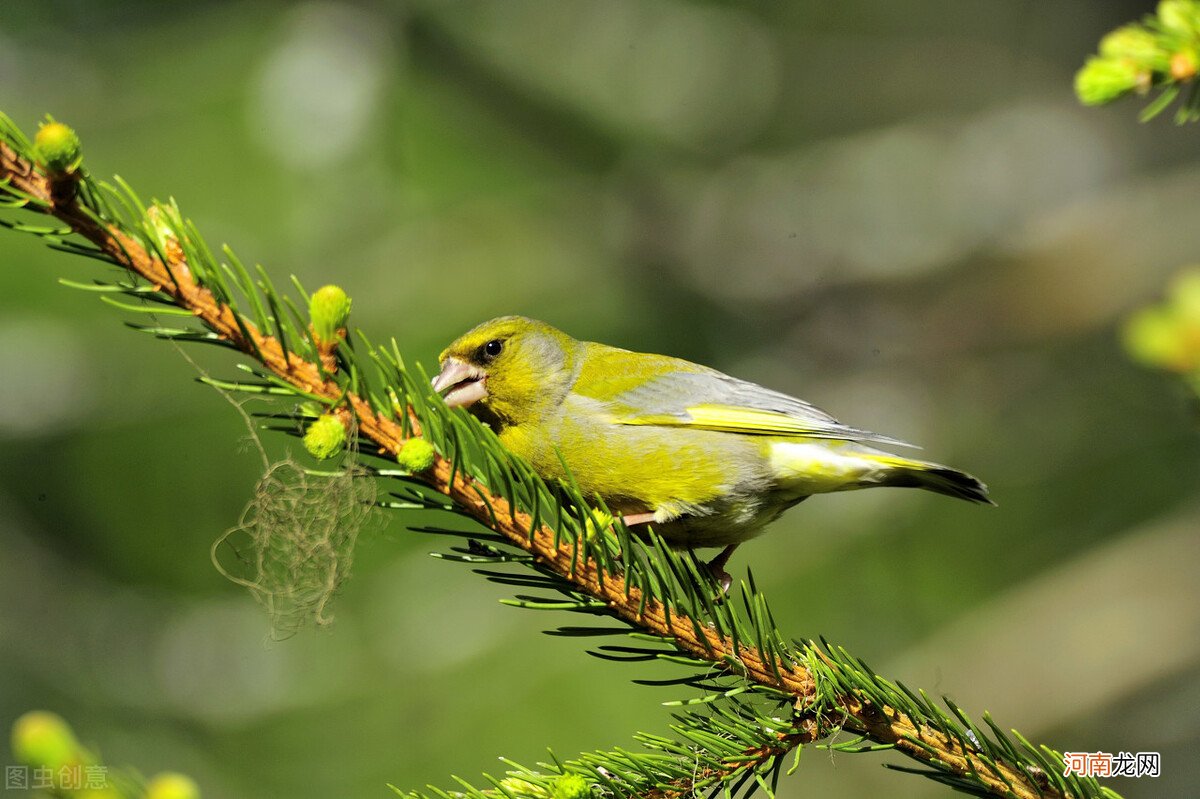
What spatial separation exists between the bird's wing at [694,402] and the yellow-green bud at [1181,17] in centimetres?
143

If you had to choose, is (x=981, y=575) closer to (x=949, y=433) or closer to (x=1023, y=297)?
(x=949, y=433)

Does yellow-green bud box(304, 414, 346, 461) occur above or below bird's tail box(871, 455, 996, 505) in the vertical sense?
below

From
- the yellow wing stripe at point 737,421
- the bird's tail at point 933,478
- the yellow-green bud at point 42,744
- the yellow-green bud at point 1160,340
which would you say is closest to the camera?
the yellow-green bud at point 42,744

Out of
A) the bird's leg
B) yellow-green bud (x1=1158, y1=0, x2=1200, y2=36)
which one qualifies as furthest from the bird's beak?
yellow-green bud (x1=1158, y1=0, x2=1200, y2=36)

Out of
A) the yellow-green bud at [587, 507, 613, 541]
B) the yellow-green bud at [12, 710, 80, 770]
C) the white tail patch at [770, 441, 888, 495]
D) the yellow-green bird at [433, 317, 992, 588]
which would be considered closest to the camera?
the yellow-green bud at [12, 710, 80, 770]

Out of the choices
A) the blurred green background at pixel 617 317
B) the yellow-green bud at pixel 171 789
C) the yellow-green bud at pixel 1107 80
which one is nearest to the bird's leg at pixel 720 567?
the yellow-green bud at pixel 1107 80

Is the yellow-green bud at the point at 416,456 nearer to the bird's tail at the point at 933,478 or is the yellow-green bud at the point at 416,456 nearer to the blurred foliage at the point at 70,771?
the blurred foliage at the point at 70,771

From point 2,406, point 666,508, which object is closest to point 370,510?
point 666,508

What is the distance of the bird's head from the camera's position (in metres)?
2.95

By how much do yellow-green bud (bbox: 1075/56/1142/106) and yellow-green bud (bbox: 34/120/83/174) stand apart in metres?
1.49

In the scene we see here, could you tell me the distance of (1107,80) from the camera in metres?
1.65

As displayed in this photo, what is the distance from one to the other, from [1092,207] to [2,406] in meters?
7.79

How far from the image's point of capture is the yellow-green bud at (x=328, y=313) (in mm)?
1812

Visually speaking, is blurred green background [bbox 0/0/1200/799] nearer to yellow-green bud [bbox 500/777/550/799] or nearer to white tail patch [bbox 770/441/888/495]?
white tail patch [bbox 770/441/888/495]
